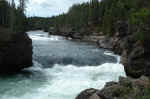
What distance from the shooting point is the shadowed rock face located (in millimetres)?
16844

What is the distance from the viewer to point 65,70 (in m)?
18.9

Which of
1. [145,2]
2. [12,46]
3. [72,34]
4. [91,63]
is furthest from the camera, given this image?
[72,34]

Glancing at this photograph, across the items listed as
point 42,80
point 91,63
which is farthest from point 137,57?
point 42,80

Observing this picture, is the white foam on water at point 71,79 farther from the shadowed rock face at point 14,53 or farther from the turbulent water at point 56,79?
the shadowed rock face at point 14,53

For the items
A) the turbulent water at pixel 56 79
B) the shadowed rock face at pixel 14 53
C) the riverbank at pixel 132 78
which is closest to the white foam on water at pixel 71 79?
the turbulent water at pixel 56 79

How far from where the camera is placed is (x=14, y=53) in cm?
1752

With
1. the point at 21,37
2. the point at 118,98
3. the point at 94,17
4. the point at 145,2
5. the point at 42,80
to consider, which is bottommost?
the point at 42,80

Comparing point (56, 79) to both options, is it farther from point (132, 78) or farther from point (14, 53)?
point (132, 78)

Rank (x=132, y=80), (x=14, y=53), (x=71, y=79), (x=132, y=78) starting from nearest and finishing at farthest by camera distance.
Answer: (x=132, y=80) → (x=132, y=78) → (x=71, y=79) → (x=14, y=53)

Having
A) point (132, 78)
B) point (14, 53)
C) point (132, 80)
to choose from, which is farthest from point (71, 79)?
point (14, 53)

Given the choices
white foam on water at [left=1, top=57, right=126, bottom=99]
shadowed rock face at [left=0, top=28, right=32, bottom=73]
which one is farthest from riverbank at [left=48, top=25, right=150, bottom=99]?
shadowed rock face at [left=0, top=28, right=32, bottom=73]

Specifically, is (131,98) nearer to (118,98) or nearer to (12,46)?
(118,98)

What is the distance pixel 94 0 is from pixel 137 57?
6694cm

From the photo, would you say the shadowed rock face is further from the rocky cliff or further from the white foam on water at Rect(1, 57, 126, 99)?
the rocky cliff
